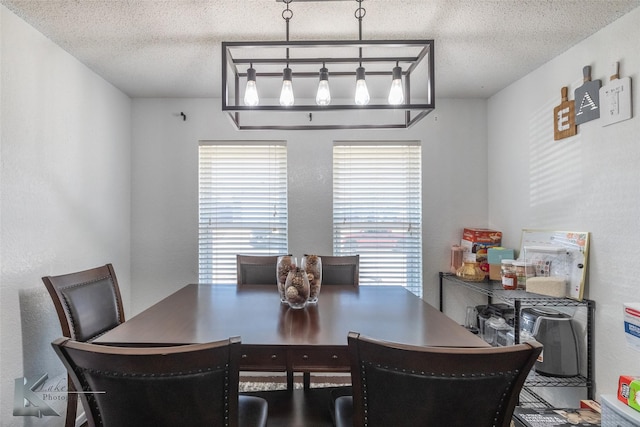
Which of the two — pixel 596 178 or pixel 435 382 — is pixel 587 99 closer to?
pixel 596 178

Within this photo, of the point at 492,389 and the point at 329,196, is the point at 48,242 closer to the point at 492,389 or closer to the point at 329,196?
the point at 329,196

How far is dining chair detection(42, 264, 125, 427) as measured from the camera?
1.61 metres

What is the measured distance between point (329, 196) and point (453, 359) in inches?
85.7

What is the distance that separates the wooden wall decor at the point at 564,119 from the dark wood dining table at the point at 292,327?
1.45 m

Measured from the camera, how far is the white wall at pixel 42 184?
5.52 feet

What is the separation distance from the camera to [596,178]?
6.18ft

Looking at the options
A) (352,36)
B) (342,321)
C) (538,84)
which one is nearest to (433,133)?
(538,84)

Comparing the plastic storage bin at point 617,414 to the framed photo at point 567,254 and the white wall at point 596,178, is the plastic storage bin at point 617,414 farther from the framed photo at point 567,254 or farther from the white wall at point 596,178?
the framed photo at point 567,254

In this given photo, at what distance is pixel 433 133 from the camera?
2.96 m

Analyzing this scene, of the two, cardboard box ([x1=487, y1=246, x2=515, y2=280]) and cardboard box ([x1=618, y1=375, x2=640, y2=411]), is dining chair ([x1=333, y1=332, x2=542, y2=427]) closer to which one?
cardboard box ([x1=618, y1=375, x2=640, y2=411])

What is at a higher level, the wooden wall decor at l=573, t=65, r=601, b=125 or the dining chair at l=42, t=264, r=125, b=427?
the wooden wall decor at l=573, t=65, r=601, b=125

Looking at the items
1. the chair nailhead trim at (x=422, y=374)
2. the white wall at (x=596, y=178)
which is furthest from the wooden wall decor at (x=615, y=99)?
the chair nailhead trim at (x=422, y=374)

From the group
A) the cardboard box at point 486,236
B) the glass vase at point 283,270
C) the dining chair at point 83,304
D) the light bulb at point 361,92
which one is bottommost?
the dining chair at point 83,304

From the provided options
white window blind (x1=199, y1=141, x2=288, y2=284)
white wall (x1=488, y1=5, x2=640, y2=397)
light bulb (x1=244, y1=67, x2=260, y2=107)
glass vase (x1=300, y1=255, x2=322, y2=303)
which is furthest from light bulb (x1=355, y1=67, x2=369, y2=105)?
white window blind (x1=199, y1=141, x2=288, y2=284)
